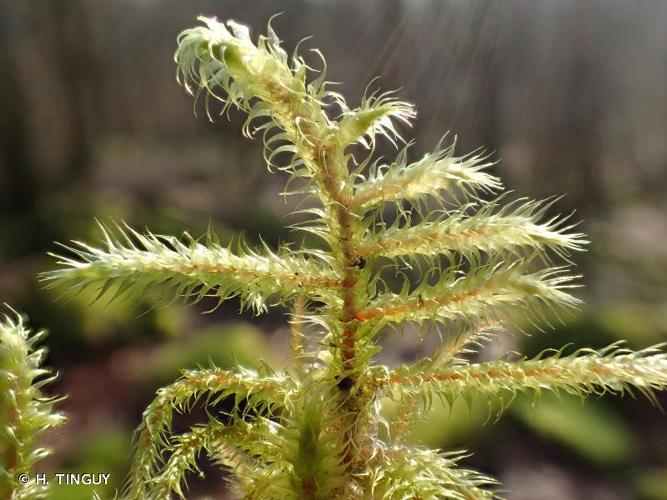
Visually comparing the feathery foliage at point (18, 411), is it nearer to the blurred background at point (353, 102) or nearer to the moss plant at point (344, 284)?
the moss plant at point (344, 284)

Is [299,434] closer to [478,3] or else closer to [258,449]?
[258,449]

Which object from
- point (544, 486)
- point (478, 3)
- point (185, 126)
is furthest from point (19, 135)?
point (544, 486)

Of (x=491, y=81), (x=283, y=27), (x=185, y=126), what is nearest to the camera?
(x=491, y=81)

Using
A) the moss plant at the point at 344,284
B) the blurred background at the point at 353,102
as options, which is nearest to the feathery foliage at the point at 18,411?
the moss plant at the point at 344,284

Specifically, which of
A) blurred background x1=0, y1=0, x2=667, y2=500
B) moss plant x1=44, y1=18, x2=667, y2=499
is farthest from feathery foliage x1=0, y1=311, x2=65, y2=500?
blurred background x1=0, y1=0, x2=667, y2=500

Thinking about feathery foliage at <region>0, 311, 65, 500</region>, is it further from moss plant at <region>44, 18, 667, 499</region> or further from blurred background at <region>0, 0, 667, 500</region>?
blurred background at <region>0, 0, 667, 500</region>

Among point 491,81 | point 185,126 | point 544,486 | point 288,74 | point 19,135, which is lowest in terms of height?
point 288,74
